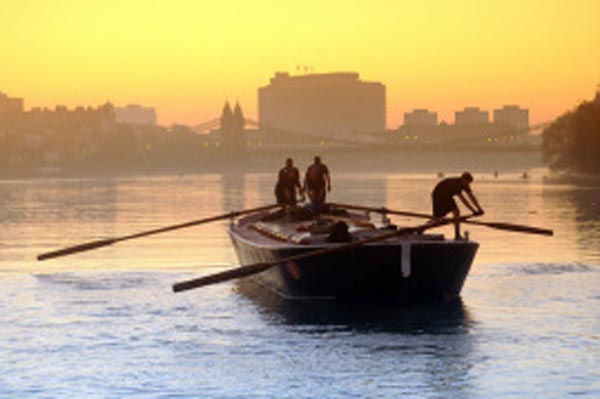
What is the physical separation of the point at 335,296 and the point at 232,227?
26.2 feet

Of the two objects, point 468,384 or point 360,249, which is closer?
point 468,384

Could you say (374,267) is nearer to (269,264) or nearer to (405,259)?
(405,259)

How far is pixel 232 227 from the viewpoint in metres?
31.4

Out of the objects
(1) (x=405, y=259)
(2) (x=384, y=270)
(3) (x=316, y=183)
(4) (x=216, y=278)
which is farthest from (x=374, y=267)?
(3) (x=316, y=183)

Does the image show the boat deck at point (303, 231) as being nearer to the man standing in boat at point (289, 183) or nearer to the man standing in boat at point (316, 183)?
the man standing in boat at point (289, 183)

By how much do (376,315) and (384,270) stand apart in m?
0.89

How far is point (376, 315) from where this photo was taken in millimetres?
22609

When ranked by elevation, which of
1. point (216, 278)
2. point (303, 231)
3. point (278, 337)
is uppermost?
point (303, 231)

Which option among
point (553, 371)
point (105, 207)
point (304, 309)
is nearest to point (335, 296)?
point (304, 309)

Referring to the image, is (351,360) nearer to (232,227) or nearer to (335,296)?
(335,296)

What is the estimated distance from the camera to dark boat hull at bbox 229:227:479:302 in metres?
23.0

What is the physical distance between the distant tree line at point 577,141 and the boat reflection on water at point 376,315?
111 m

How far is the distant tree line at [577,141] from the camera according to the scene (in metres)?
133

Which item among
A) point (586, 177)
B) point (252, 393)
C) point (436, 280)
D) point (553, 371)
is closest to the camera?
point (252, 393)
